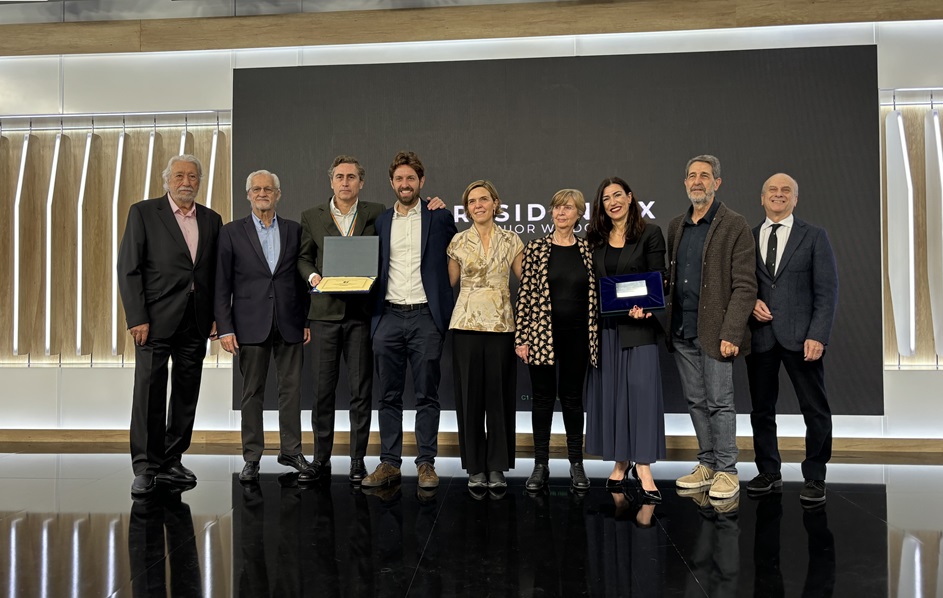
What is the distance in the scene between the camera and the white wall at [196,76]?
546 cm

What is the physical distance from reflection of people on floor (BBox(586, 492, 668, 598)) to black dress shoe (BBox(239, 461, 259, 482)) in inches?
83.5

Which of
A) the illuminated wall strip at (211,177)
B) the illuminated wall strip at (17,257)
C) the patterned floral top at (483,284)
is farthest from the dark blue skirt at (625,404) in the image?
the illuminated wall strip at (17,257)

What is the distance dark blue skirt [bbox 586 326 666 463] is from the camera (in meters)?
3.74

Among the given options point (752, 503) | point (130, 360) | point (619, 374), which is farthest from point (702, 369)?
point (130, 360)

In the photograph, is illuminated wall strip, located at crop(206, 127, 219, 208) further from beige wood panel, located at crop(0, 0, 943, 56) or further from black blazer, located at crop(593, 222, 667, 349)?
black blazer, located at crop(593, 222, 667, 349)

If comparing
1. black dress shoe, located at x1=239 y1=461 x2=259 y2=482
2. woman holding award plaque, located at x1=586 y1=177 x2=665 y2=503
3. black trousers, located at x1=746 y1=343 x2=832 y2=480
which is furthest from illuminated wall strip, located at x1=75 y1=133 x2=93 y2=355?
black trousers, located at x1=746 y1=343 x2=832 y2=480

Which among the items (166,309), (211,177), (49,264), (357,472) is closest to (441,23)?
(211,177)

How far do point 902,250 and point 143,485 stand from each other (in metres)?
5.70

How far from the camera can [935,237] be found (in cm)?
539

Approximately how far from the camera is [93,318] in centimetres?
601

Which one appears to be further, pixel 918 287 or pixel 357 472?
pixel 918 287

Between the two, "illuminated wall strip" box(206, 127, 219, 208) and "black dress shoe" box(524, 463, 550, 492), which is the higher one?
"illuminated wall strip" box(206, 127, 219, 208)

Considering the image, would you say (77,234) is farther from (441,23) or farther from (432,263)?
(432,263)

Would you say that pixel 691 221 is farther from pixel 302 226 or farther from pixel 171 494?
pixel 171 494
